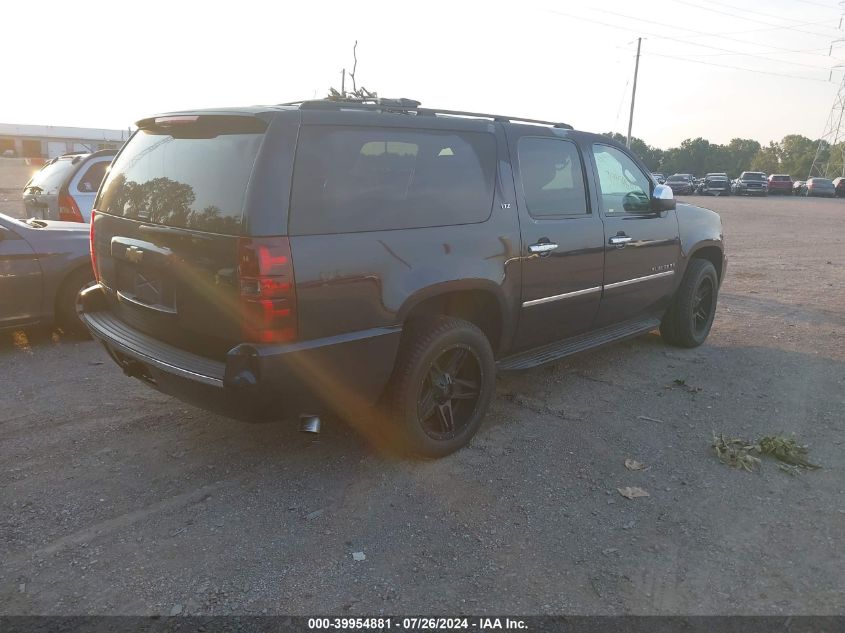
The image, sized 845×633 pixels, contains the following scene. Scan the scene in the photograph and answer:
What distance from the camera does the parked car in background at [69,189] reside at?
8.38 meters

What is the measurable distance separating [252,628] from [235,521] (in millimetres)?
760

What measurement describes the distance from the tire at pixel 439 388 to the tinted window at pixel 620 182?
5.82ft

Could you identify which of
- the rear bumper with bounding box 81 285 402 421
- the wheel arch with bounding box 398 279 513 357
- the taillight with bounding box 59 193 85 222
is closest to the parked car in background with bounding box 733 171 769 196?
the taillight with bounding box 59 193 85 222

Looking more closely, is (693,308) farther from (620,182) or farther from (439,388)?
(439,388)

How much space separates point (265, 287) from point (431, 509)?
1.39m

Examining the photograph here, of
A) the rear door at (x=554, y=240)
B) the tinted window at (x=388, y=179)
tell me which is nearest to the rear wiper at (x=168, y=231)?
the tinted window at (x=388, y=179)

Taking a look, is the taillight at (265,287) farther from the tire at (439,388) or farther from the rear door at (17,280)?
the rear door at (17,280)

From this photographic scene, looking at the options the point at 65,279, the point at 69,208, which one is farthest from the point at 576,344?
the point at 69,208

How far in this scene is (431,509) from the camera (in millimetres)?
3311

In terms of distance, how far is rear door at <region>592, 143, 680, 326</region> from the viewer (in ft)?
16.1

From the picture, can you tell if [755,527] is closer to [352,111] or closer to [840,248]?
[352,111]

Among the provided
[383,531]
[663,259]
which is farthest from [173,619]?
[663,259]

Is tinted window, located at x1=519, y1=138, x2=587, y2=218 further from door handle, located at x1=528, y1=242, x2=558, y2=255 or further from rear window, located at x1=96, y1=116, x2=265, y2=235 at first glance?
rear window, located at x1=96, y1=116, x2=265, y2=235

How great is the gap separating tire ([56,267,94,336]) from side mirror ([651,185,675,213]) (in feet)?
16.1
